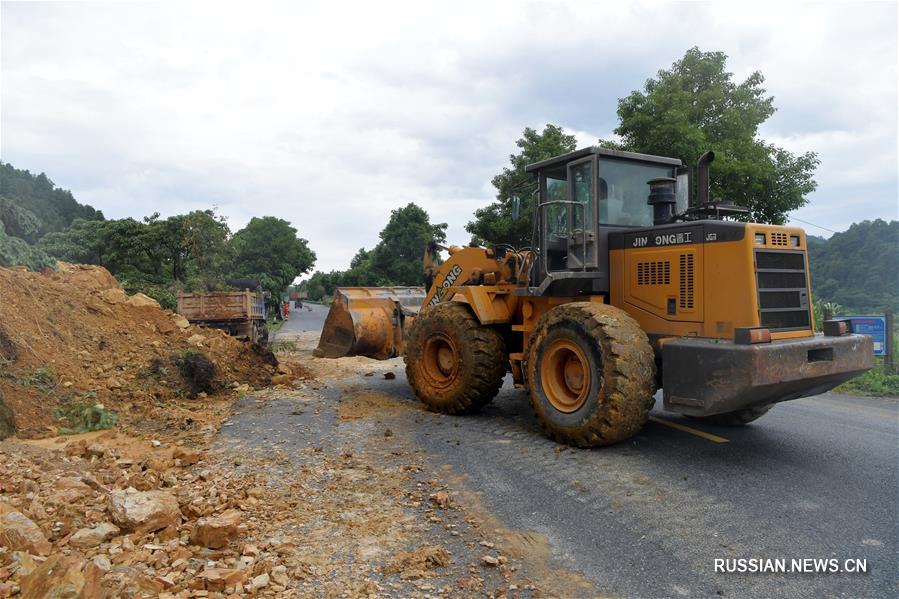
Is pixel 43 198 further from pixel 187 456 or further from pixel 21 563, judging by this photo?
pixel 21 563

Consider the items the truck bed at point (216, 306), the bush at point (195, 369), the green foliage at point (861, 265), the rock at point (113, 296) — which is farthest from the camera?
the green foliage at point (861, 265)

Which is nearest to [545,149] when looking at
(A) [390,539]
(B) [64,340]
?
(B) [64,340]

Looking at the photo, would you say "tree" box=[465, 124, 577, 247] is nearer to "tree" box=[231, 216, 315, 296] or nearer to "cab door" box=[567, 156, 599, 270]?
"cab door" box=[567, 156, 599, 270]

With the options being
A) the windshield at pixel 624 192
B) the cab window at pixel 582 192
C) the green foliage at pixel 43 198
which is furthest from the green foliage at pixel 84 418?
the green foliage at pixel 43 198

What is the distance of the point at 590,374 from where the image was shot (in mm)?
5773

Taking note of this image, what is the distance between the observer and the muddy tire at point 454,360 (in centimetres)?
743

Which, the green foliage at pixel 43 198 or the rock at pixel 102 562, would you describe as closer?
the rock at pixel 102 562

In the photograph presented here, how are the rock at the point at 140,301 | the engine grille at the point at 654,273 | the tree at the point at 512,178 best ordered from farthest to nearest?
the tree at the point at 512,178
the rock at the point at 140,301
the engine grille at the point at 654,273

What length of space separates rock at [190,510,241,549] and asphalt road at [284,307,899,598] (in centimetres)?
182

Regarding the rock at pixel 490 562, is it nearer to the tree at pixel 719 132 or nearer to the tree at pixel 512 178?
the tree at pixel 719 132

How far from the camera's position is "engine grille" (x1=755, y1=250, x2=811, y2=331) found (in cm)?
548

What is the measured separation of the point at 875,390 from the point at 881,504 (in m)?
6.17

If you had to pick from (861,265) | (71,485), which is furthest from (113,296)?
(861,265)

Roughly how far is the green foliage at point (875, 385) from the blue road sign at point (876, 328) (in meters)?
0.41
